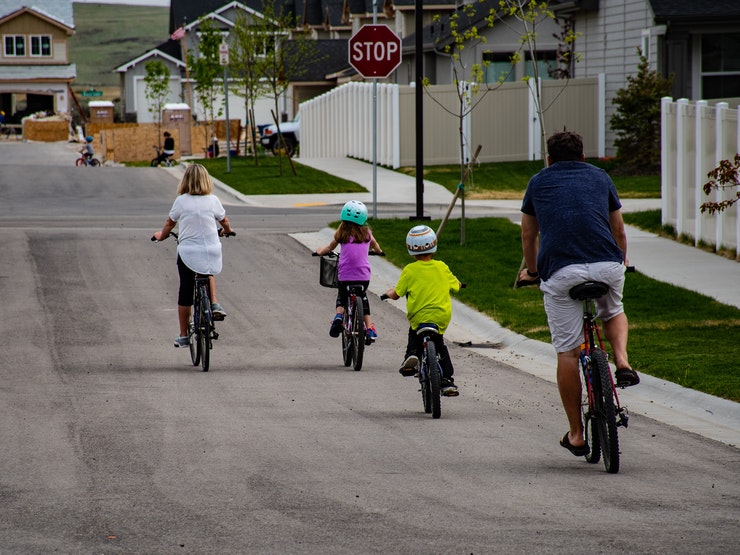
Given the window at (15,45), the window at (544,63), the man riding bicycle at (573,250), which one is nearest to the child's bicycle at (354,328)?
the man riding bicycle at (573,250)

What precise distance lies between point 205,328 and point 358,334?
1420 millimetres

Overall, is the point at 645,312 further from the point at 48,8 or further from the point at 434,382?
the point at 48,8

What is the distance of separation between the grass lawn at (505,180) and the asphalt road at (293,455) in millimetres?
14424

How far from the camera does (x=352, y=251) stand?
463 inches

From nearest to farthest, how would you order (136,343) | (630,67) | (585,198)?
1. (585,198)
2. (136,343)
3. (630,67)

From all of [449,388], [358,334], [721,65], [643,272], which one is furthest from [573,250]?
[721,65]

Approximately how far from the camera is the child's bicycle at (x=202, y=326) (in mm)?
11562

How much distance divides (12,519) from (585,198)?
364 centimetres

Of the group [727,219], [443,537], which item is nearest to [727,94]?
[727,219]

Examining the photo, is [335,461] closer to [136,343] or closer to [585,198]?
[585,198]

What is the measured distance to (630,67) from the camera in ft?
111

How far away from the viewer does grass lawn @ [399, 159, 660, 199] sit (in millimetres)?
28750

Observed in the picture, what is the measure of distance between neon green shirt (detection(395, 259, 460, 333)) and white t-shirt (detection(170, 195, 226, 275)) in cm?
281

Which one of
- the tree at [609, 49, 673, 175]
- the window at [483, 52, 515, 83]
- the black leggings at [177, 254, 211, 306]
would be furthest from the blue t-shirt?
the window at [483, 52, 515, 83]
